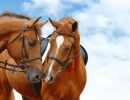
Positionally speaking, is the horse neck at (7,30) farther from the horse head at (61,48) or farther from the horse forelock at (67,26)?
the horse forelock at (67,26)

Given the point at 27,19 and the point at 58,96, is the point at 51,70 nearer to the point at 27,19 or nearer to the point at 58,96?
the point at 58,96

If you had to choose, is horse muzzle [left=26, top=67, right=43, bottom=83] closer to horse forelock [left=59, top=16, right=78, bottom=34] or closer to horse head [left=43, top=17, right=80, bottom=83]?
horse head [left=43, top=17, right=80, bottom=83]

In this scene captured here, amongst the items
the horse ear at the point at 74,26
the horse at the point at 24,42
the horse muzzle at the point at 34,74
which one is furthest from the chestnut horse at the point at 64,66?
the horse at the point at 24,42

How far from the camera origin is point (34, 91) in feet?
37.6

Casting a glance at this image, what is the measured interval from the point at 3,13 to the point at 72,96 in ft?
9.51

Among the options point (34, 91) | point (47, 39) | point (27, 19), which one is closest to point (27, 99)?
point (34, 91)

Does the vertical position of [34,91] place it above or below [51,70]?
below

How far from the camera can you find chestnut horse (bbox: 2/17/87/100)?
9477mm

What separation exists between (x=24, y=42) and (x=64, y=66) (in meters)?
1.19

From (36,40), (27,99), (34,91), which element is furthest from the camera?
(27,99)

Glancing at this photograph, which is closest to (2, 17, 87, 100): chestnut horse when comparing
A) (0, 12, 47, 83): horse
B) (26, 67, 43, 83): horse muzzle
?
(26, 67, 43, 83): horse muzzle

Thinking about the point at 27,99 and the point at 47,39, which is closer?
the point at 47,39

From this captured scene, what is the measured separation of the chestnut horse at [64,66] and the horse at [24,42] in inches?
13.6

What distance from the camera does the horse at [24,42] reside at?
9.12 m
